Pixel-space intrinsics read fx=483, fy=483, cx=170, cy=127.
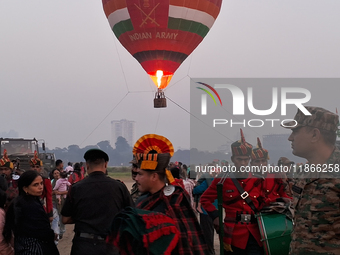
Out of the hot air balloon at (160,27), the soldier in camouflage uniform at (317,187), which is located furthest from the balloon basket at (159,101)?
the soldier in camouflage uniform at (317,187)

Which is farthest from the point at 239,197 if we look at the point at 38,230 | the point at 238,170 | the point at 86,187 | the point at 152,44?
the point at 152,44

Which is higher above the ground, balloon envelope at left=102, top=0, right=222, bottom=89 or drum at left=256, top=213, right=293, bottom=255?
balloon envelope at left=102, top=0, right=222, bottom=89

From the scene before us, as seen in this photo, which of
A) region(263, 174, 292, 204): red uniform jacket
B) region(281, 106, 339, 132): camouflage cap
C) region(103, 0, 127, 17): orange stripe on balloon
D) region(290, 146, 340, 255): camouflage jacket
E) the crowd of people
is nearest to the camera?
the crowd of people

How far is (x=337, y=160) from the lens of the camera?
4.02 metres

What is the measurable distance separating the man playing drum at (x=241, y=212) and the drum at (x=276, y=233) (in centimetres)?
26

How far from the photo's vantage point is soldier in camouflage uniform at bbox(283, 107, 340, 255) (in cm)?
384

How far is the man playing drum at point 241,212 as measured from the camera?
19.3ft

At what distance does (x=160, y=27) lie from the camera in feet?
69.2

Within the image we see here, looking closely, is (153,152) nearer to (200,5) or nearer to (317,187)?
(317,187)

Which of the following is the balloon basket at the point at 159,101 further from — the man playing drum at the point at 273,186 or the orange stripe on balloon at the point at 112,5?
the man playing drum at the point at 273,186

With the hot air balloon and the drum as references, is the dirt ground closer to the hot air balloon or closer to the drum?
the drum

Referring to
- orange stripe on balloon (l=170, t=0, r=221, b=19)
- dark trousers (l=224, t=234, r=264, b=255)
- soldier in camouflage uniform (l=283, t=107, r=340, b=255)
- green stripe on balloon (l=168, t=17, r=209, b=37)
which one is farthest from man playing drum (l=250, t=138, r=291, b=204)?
green stripe on balloon (l=168, t=17, r=209, b=37)

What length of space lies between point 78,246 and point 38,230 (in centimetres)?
54

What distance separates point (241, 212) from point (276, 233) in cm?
61
